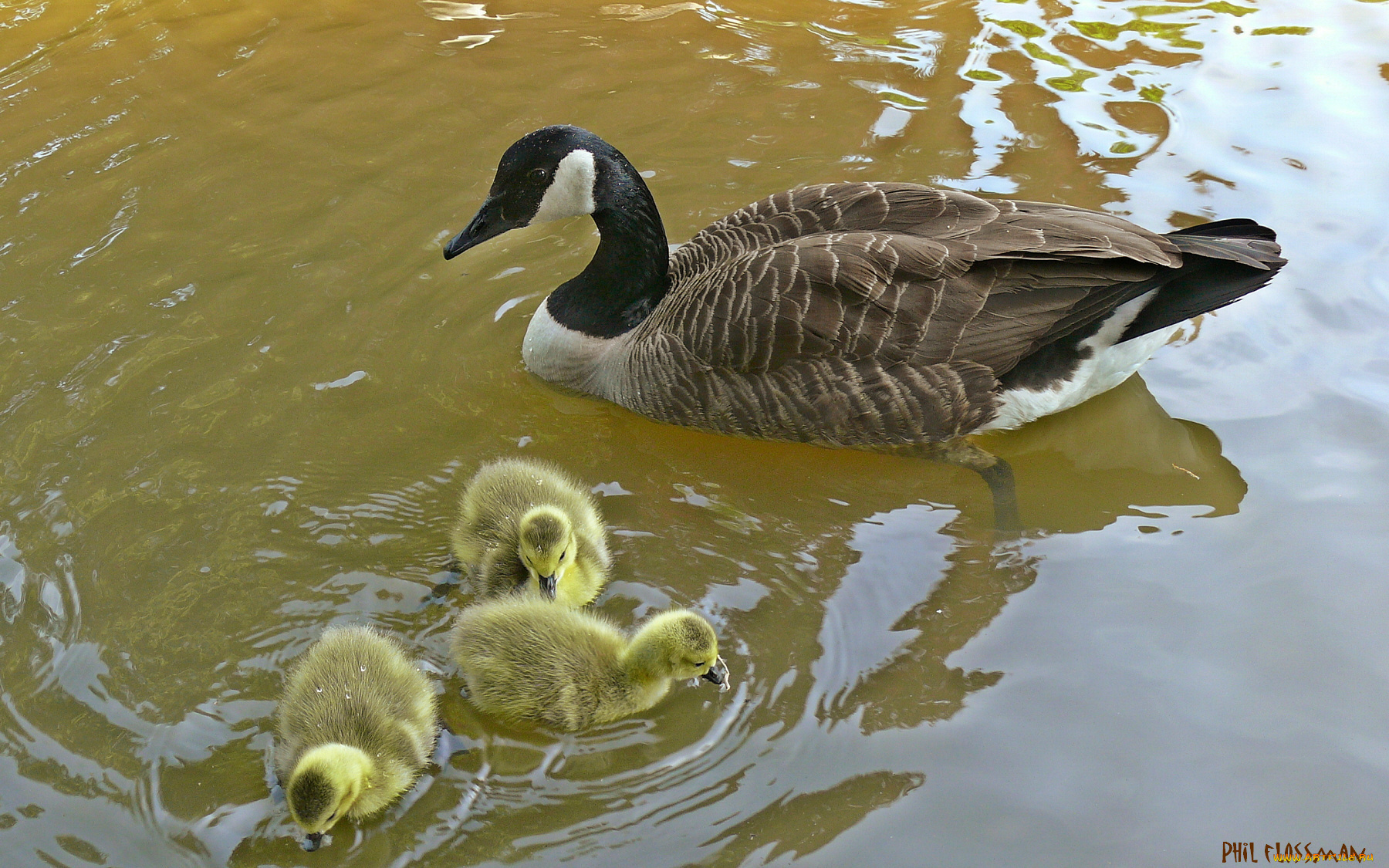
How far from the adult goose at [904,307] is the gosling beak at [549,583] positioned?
4.47 feet

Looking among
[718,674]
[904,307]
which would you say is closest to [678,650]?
[718,674]

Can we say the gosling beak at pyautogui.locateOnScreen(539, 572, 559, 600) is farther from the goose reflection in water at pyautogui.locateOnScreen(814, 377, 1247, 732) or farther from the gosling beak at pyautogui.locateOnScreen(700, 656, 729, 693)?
the goose reflection in water at pyautogui.locateOnScreen(814, 377, 1247, 732)

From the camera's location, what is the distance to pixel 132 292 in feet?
17.7

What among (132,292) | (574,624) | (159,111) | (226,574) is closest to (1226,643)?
(574,624)

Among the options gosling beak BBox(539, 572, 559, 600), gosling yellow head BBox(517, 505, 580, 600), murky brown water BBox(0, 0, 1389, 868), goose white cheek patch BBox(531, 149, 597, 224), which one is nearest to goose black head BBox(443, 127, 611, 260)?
goose white cheek patch BBox(531, 149, 597, 224)

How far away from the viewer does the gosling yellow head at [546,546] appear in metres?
3.41

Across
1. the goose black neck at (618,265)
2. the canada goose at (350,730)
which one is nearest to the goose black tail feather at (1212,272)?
the goose black neck at (618,265)

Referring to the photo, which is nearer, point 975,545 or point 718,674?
point 718,674

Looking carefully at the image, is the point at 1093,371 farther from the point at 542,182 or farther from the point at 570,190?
the point at 542,182

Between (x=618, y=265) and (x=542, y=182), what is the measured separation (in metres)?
0.53

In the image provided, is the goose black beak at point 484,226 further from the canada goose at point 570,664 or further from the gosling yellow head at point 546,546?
the canada goose at point 570,664

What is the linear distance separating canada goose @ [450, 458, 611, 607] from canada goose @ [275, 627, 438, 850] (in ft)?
1.66

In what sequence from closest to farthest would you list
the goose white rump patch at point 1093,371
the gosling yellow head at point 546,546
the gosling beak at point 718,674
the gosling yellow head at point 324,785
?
the gosling yellow head at point 324,785
the gosling beak at point 718,674
the gosling yellow head at point 546,546
the goose white rump patch at point 1093,371

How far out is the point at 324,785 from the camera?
2727 millimetres
